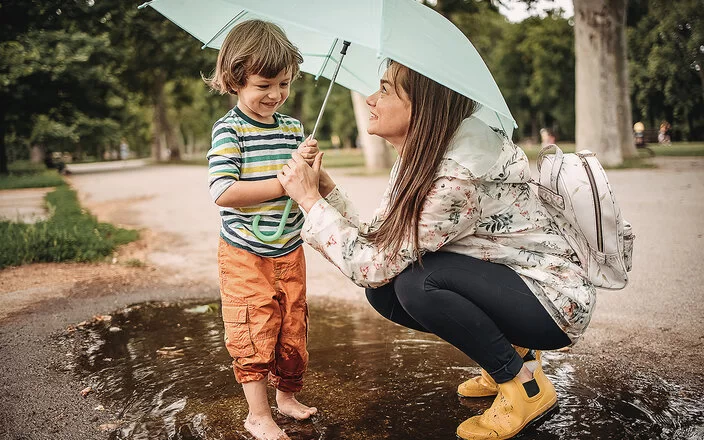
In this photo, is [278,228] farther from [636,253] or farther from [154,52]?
[154,52]

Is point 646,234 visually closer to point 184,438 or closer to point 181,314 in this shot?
point 181,314

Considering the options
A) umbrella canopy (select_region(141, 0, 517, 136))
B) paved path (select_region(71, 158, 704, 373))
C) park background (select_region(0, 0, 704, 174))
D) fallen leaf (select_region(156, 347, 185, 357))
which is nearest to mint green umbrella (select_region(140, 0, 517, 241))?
umbrella canopy (select_region(141, 0, 517, 136))

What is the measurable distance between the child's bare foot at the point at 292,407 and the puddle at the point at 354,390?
1.3 inches

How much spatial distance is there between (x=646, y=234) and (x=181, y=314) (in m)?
4.69

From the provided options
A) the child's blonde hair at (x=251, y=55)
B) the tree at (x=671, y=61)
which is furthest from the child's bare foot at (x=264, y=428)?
the tree at (x=671, y=61)

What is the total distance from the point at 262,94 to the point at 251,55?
0.48 feet

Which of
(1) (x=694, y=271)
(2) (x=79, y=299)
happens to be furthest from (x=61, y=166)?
(1) (x=694, y=271)

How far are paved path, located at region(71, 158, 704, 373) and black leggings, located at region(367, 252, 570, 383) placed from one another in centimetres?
114

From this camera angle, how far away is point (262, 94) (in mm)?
2500

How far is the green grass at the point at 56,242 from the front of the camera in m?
5.74

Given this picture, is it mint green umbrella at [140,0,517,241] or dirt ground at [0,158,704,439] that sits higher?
mint green umbrella at [140,0,517,241]

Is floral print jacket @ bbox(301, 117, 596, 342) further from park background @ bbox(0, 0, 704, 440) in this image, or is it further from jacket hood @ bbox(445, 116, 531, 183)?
park background @ bbox(0, 0, 704, 440)

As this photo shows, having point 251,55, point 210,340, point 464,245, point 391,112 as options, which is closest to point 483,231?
point 464,245

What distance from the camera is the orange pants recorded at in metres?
2.49
